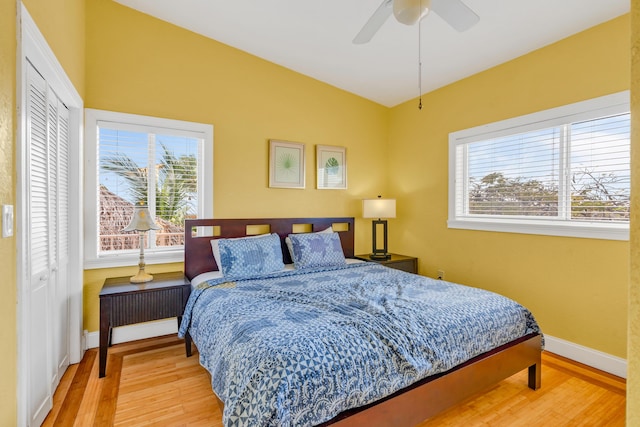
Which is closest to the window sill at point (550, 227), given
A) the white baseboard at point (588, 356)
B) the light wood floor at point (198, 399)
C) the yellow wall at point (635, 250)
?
Result: the white baseboard at point (588, 356)

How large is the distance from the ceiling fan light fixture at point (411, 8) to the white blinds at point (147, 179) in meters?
2.17

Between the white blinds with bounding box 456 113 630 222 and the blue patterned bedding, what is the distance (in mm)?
1178

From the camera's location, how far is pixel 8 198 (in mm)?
1408

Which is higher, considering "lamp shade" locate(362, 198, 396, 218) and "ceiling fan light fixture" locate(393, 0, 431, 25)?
"ceiling fan light fixture" locate(393, 0, 431, 25)

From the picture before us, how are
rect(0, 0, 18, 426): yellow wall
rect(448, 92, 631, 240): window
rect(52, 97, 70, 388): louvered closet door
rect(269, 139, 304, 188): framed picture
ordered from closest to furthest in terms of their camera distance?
rect(0, 0, 18, 426): yellow wall → rect(52, 97, 70, 388): louvered closet door → rect(448, 92, 631, 240): window → rect(269, 139, 304, 188): framed picture

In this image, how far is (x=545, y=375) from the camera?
253 cm

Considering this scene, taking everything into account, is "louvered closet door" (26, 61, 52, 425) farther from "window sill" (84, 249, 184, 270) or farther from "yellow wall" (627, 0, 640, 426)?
"yellow wall" (627, 0, 640, 426)

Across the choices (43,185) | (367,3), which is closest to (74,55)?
(43,185)

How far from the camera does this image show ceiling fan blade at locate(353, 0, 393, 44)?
200cm

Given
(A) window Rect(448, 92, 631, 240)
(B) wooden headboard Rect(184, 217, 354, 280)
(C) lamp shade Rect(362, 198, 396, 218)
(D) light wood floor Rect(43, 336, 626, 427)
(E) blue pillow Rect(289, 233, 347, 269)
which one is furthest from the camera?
(C) lamp shade Rect(362, 198, 396, 218)

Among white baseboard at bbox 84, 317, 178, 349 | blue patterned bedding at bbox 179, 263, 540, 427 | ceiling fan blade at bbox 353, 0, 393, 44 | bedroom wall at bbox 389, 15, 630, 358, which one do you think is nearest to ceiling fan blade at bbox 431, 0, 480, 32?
ceiling fan blade at bbox 353, 0, 393, 44

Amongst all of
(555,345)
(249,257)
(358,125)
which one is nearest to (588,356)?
Result: (555,345)

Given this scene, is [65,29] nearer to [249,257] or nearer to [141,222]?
[141,222]

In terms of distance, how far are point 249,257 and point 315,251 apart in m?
0.71
